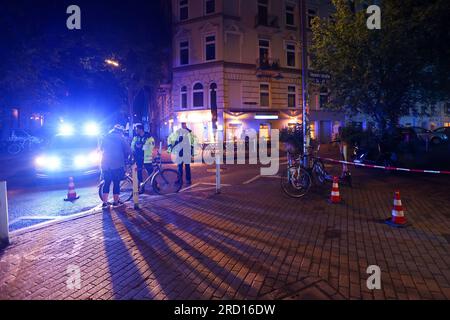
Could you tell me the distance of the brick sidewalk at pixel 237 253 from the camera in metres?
3.82

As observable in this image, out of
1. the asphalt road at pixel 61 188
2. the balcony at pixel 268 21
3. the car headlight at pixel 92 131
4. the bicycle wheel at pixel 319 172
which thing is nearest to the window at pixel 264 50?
the balcony at pixel 268 21

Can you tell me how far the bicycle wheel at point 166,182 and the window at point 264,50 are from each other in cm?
2111

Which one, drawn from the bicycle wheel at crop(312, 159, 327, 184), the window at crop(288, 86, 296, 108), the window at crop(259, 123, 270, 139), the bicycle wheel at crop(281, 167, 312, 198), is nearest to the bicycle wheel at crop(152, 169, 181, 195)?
the bicycle wheel at crop(281, 167, 312, 198)

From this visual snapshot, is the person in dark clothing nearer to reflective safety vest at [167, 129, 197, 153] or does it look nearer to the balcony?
reflective safety vest at [167, 129, 197, 153]

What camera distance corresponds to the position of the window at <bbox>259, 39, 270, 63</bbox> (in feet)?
93.4

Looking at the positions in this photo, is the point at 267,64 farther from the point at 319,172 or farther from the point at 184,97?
the point at 319,172

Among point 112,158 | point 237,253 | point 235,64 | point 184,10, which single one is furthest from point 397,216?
point 184,10

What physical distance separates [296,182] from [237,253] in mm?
4420

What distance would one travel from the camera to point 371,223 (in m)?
6.31

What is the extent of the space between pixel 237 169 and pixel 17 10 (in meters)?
14.4

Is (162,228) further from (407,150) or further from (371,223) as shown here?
(407,150)

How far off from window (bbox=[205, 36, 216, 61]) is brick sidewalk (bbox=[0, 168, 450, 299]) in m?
21.5
